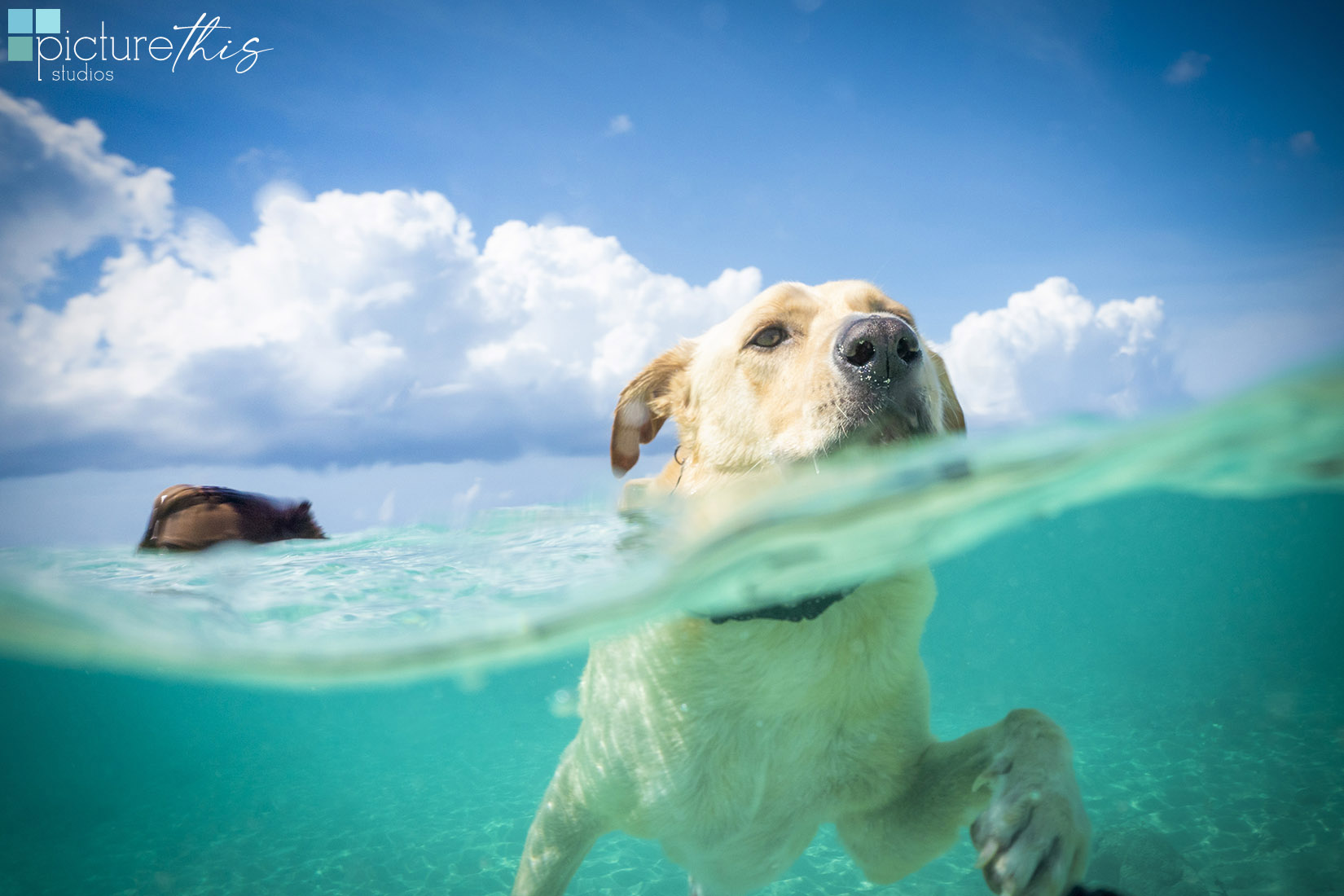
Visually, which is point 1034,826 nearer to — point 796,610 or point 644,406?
point 796,610

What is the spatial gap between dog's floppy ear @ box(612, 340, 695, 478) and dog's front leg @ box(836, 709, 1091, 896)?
2.13 meters

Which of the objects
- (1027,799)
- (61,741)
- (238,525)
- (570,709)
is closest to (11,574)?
(238,525)

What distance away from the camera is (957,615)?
33062 mm

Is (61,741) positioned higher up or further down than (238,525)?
further down

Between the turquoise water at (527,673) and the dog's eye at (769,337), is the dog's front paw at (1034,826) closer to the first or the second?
the turquoise water at (527,673)

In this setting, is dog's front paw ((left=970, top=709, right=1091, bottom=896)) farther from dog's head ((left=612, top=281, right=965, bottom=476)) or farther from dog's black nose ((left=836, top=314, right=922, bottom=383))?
dog's black nose ((left=836, top=314, right=922, bottom=383))

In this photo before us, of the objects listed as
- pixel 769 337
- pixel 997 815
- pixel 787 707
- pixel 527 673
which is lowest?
pixel 527 673

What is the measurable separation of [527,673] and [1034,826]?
681cm

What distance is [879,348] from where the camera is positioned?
2.36 meters

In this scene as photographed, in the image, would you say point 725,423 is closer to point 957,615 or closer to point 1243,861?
point 1243,861

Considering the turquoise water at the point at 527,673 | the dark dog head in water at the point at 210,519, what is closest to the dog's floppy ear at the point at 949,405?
the turquoise water at the point at 527,673

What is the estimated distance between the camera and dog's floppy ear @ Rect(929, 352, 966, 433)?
130 inches

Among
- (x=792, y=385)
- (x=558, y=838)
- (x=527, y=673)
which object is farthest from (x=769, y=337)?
(x=527, y=673)

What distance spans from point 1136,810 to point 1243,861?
1528 millimetres
